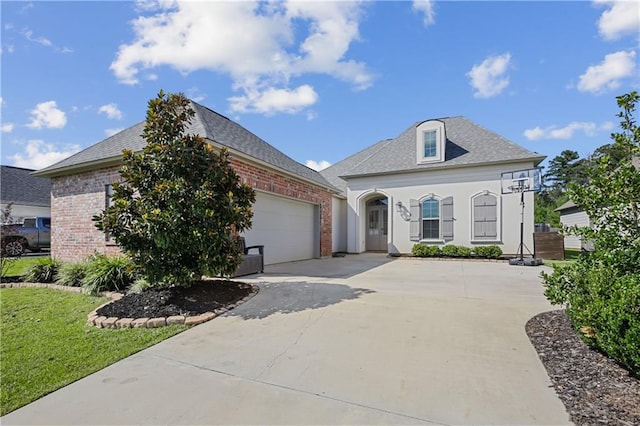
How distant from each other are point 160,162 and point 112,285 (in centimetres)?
314

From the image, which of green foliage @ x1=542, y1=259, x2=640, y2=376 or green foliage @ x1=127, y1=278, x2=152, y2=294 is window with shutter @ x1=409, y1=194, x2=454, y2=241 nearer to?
green foliage @ x1=542, y1=259, x2=640, y2=376

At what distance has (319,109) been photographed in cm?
1355

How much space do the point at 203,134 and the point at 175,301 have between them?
14.6 feet

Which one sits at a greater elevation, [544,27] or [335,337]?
[544,27]

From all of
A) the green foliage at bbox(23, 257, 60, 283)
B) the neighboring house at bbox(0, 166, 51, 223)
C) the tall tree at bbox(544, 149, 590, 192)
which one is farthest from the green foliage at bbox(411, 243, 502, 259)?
the tall tree at bbox(544, 149, 590, 192)

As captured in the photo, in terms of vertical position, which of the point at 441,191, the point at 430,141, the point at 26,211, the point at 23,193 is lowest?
the point at 26,211

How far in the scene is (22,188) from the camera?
806 inches

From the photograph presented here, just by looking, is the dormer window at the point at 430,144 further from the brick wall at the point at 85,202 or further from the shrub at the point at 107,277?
the shrub at the point at 107,277

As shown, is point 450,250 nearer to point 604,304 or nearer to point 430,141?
point 430,141

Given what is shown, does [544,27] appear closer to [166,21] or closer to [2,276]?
[166,21]

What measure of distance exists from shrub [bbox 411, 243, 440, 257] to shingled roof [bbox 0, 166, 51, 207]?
2226 cm

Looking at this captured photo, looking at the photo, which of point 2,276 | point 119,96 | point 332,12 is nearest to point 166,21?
point 119,96

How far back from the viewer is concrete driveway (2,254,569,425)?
2.20m

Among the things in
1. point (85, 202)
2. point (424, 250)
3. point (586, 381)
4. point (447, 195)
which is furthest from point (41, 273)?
point (447, 195)
